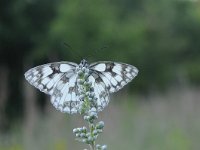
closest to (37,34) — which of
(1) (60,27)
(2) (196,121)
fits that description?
(1) (60,27)

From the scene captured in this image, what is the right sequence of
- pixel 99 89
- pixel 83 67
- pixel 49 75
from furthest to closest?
1. pixel 49 75
2. pixel 99 89
3. pixel 83 67

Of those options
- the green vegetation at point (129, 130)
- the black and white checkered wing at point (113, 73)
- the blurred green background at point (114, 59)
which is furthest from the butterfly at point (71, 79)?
the green vegetation at point (129, 130)

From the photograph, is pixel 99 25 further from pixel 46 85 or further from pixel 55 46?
pixel 46 85

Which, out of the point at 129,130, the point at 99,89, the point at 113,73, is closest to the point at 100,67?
the point at 113,73

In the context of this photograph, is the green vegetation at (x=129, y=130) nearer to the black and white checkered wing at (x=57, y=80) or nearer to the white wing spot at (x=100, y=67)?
the black and white checkered wing at (x=57, y=80)

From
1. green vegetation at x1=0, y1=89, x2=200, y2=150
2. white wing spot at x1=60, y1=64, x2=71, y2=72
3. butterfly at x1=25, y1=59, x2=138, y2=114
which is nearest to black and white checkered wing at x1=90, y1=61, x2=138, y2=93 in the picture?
butterfly at x1=25, y1=59, x2=138, y2=114

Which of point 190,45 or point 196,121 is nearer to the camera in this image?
point 196,121

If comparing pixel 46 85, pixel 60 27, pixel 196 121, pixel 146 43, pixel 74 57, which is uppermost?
pixel 146 43

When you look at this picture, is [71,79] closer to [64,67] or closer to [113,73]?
[64,67]
